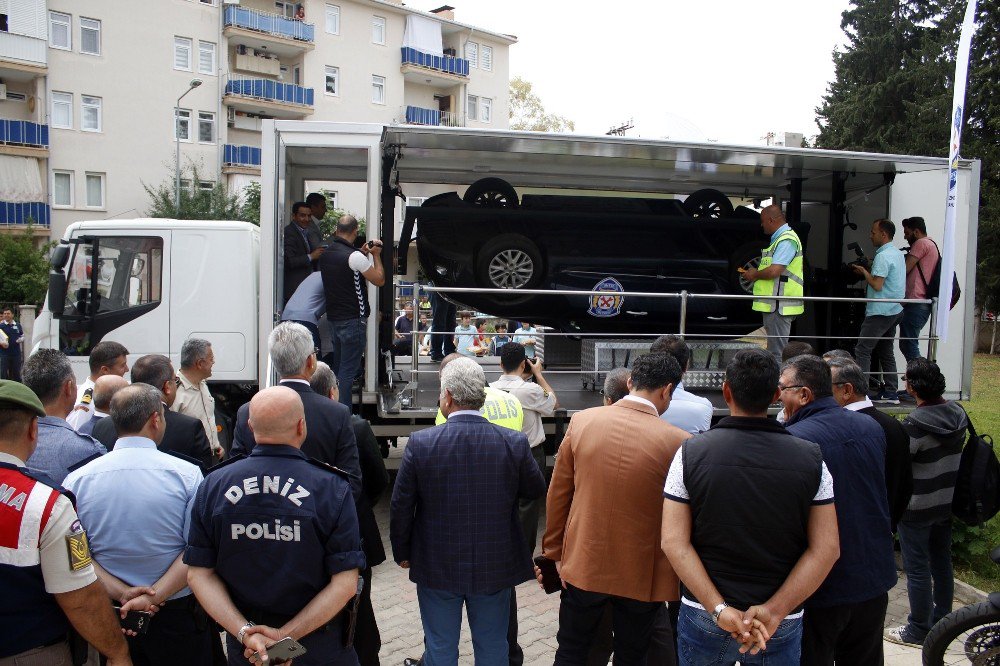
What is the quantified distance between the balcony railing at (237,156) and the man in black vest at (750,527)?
32.9 metres

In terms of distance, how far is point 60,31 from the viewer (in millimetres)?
29188

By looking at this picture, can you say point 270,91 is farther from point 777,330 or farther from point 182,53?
point 777,330

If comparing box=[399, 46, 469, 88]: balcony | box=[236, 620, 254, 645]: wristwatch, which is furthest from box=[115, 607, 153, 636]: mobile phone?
box=[399, 46, 469, 88]: balcony

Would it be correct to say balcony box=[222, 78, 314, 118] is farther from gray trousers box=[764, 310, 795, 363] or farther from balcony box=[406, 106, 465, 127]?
gray trousers box=[764, 310, 795, 363]

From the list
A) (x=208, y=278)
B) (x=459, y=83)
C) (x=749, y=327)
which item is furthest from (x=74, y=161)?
(x=749, y=327)

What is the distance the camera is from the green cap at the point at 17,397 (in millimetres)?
2404

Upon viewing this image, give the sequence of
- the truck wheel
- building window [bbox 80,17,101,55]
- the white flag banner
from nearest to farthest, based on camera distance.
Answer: the white flag banner < the truck wheel < building window [bbox 80,17,101,55]

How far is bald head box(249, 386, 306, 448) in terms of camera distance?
260 cm

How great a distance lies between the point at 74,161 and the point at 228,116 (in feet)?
21.2

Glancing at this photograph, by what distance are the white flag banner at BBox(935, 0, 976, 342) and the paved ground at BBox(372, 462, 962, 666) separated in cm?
221

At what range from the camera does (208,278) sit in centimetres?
726

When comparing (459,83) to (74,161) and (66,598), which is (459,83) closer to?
(74,161)

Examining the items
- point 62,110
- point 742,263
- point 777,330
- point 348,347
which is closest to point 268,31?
point 62,110

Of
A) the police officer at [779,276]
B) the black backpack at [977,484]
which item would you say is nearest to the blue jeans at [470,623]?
the black backpack at [977,484]
